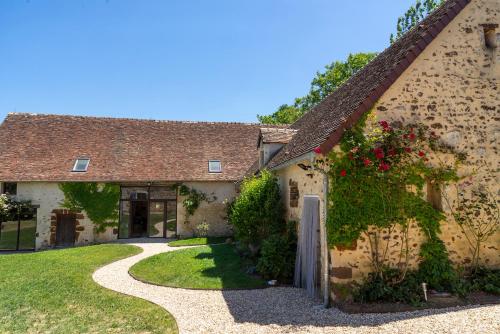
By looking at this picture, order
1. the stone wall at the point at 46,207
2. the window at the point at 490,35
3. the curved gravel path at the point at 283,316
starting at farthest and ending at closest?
the stone wall at the point at 46,207
the window at the point at 490,35
the curved gravel path at the point at 283,316

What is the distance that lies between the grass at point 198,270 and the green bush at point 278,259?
38 cm

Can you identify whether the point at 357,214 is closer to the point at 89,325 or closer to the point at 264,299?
the point at 264,299

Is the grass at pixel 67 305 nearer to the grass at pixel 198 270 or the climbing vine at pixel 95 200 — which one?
the grass at pixel 198 270

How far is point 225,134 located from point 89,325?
16800 mm

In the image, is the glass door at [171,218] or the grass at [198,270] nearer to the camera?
the grass at [198,270]

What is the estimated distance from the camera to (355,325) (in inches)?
235

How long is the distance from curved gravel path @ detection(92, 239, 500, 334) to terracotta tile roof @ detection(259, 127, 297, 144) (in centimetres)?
680

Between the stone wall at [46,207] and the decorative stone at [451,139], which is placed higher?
the decorative stone at [451,139]

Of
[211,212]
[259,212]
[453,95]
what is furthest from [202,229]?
[453,95]

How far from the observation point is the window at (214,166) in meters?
19.4

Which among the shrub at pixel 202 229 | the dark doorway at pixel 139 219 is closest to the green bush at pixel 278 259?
the shrub at pixel 202 229

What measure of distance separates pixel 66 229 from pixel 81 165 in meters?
3.41

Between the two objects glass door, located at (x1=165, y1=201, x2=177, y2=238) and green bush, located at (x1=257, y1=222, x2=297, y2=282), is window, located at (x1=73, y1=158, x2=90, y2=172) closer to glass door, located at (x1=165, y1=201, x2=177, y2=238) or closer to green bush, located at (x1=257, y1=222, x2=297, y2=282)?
glass door, located at (x1=165, y1=201, x2=177, y2=238)

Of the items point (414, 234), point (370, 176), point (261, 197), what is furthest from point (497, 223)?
point (261, 197)
